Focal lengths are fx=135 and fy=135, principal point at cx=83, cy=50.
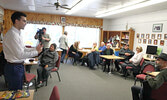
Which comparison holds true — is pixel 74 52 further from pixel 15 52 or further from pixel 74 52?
pixel 15 52

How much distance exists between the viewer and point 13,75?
1839 millimetres

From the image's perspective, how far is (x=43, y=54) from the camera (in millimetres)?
3996

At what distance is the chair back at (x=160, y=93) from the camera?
2.03 metres

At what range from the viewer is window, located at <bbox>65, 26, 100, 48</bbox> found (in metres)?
8.74

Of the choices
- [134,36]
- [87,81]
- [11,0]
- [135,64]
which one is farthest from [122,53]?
[11,0]

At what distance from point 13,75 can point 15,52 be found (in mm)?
338

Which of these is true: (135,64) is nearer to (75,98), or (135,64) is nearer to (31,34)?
(75,98)

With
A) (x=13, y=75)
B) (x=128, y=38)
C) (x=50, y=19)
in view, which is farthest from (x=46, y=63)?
(x=50, y=19)

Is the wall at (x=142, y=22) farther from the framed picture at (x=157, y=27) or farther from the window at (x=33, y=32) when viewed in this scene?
the window at (x=33, y=32)

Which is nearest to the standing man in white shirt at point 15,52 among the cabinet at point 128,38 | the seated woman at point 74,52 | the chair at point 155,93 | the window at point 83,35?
the chair at point 155,93

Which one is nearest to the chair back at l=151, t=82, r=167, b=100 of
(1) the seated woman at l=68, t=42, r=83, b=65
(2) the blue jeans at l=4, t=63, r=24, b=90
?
(2) the blue jeans at l=4, t=63, r=24, b=90

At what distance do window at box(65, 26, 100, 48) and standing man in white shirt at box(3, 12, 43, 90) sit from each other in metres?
6.86

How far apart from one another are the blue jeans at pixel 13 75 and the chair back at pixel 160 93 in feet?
6.63

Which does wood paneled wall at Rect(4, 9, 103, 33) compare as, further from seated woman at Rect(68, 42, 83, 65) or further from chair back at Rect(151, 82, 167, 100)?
chair back at Rect(151, 82, 167, 100)
